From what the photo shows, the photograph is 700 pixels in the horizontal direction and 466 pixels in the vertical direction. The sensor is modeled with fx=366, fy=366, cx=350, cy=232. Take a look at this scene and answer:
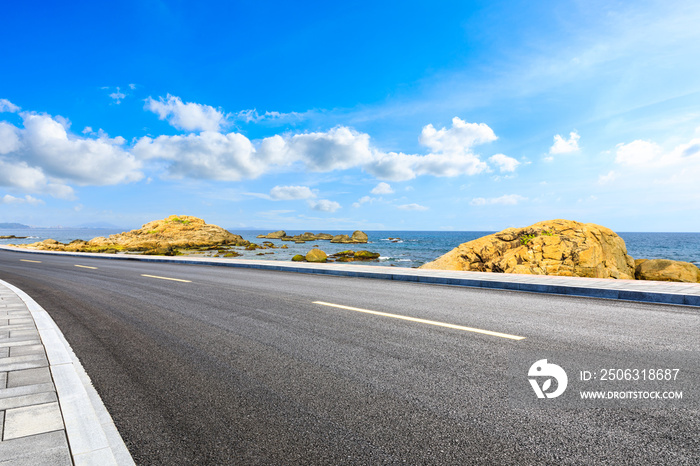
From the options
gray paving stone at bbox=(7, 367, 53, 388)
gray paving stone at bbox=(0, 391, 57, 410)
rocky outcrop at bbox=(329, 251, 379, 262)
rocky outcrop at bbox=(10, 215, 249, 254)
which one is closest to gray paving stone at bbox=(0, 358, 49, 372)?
gray paving stone at bbox=(7, 367, 53, 388)

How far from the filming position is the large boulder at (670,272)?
15.4m

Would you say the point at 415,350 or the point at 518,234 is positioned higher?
the point at 518,234

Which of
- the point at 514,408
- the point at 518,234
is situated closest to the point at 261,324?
the point at 514,408

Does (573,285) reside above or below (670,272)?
above

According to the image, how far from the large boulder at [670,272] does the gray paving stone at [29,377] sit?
65.2 feet

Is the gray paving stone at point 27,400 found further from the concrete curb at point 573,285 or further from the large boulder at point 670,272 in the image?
the large boulder at point 670,272

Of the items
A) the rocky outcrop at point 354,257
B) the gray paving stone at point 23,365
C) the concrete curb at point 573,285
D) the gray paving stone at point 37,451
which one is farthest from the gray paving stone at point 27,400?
the rocky outcrop at point 354,257

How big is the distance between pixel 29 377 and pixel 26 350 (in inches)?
47.9

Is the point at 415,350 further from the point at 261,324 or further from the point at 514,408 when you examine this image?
the point at 261,324

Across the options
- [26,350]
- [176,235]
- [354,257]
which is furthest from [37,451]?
[176,235]

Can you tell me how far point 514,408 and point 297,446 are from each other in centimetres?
170

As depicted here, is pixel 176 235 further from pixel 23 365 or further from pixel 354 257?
pixel 23 365

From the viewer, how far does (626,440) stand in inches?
94.7

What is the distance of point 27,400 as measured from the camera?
10.3 feet
